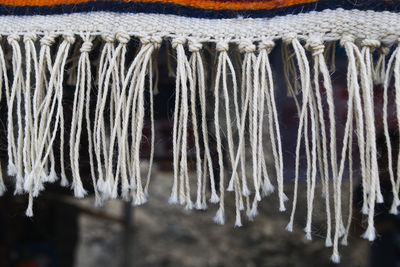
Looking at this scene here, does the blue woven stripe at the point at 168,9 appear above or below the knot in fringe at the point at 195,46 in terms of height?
above

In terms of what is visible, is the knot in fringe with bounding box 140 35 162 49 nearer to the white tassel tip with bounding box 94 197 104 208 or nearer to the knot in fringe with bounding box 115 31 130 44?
the knot in fringe with bounding box 115 31 130 44

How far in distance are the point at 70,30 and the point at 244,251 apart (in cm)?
163

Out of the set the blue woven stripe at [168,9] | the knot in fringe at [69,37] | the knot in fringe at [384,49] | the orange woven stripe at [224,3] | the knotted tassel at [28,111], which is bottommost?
the knotted tassel at [28,111]

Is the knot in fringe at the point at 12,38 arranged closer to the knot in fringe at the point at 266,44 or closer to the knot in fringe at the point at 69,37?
the knot in fringe at the point at 69,37

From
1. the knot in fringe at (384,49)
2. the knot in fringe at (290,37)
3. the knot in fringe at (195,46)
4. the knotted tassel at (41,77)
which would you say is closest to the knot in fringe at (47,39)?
the knotted tassel at (41,77)

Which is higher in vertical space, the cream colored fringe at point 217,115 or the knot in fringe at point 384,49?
the knot in fringe at point 384,49

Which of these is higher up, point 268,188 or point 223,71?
point 223,71

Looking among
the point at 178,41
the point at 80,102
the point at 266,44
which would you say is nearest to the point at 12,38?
the point at 80,102

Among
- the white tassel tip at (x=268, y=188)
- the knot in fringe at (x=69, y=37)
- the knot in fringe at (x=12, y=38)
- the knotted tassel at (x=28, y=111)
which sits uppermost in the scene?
the knot in fringe at (x=69, y=37)

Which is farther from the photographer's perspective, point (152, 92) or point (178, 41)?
point (152, 92)

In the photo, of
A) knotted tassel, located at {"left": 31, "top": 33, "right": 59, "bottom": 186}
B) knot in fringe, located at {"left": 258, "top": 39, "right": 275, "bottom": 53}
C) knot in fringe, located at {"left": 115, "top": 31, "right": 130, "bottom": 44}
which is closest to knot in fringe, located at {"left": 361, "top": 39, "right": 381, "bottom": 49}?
knot in fringe, located at {"left": 258, "top": 39, "right": 275, "bottom": 53}

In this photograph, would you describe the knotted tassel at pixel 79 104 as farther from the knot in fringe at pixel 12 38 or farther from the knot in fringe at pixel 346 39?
the knot in fringe at pixel 346 39

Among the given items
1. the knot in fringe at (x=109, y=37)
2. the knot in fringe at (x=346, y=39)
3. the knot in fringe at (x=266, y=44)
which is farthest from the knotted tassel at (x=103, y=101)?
the knot in fringe at (x=346, y=39)

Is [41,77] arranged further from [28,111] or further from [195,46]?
[195,46]
